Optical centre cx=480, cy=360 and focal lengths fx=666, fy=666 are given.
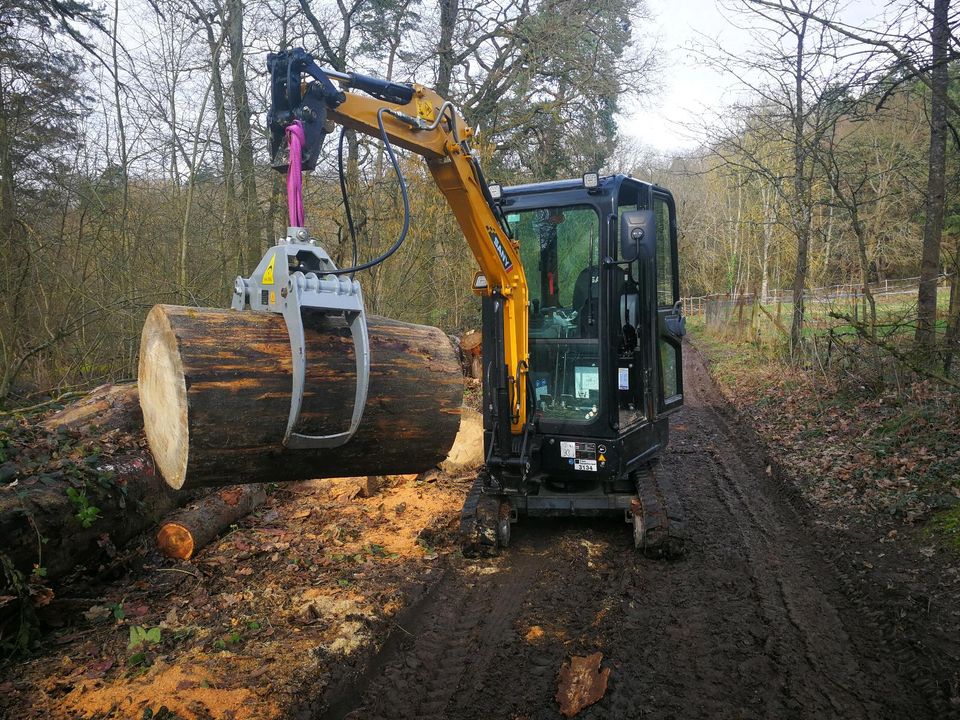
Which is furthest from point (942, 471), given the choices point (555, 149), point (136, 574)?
point (555, 149)

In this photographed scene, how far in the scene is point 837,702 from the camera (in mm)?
3252

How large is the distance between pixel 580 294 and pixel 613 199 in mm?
793

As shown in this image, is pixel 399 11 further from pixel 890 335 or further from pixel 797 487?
pixel 797 487

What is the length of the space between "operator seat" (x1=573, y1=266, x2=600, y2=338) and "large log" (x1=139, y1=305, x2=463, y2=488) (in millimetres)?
2732

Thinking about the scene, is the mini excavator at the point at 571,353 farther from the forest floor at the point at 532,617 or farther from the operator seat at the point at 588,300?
the forest floor at the point at 532,617

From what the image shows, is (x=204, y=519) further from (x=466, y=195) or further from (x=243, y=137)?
(x=243, y=137)

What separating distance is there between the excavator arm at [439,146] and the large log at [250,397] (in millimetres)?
846

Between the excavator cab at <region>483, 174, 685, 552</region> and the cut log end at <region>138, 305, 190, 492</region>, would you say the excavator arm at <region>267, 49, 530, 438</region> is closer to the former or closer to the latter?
the excavator cab at <region>483, 174, 685, 552</region>

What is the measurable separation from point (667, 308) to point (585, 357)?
3.96ft

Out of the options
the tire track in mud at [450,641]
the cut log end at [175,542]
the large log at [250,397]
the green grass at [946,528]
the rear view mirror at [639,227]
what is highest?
the rear view mirror at [639,227]

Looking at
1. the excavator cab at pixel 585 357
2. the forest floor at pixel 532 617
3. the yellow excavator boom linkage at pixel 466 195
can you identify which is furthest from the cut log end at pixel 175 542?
the yellow excavator boom linkage at pixel 466 195

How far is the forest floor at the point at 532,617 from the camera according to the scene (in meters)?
3.36

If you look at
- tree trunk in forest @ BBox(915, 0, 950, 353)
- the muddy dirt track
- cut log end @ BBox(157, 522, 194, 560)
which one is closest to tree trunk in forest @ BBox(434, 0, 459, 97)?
tree trunk in forest @ BBox(915, 0, 950, 353)

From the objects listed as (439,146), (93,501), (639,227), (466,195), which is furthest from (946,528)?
(93,501)
